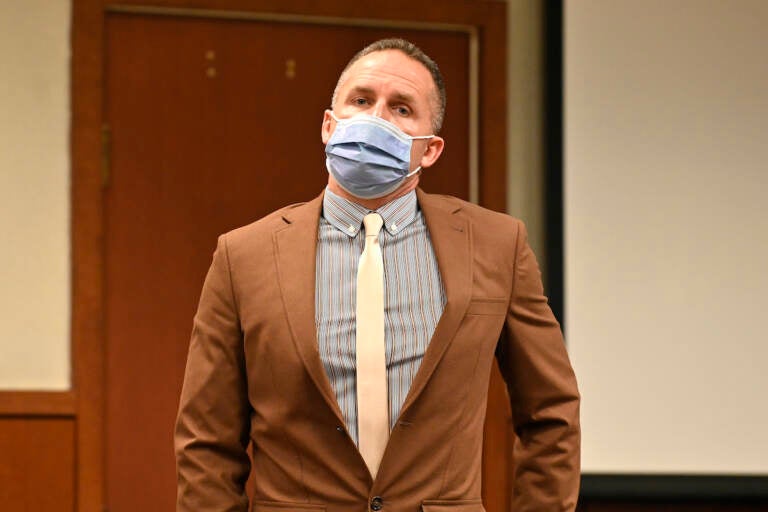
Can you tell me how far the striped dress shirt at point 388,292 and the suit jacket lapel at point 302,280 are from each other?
0.03 meters

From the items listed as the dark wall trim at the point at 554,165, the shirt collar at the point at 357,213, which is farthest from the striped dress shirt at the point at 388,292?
the dark wall trim at the point at 554,165

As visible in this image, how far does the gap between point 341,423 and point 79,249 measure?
1.36m

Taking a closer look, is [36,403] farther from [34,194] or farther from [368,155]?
[368,155]

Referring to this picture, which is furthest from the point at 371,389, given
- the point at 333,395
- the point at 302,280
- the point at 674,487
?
the point at 674,487

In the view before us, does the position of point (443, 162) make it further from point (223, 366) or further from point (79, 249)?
point (223, 366)

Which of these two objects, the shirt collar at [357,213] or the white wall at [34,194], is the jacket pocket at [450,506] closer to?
the shirt collar at [357,213]

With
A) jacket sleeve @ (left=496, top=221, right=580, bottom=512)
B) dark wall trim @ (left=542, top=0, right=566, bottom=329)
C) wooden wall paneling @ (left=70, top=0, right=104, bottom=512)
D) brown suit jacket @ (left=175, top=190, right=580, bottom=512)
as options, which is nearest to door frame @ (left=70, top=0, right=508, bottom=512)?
wooden wall paneling @ (left=70, top=0, right=104, bottom=512)

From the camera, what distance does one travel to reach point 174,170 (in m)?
2.57

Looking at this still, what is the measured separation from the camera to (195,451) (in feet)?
4.70

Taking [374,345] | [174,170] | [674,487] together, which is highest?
[174,170]

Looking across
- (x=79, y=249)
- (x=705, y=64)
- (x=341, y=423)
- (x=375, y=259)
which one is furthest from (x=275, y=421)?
(x=705, y=64)

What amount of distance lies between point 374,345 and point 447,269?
0.16 m

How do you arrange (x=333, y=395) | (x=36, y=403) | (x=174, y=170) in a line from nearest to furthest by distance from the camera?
(x=333, y=395) → (x=36, y=403) → (x=174, y=170)

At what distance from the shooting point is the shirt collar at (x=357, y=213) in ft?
4.90
